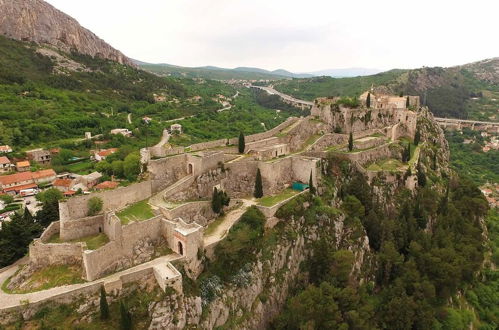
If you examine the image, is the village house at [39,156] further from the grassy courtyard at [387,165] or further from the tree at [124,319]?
the grassy courtyard at [387,165]

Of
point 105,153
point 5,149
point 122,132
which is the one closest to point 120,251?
point 105,153


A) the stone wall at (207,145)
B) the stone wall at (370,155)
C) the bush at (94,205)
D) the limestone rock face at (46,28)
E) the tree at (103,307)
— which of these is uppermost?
the limestone rock face at (46,28)

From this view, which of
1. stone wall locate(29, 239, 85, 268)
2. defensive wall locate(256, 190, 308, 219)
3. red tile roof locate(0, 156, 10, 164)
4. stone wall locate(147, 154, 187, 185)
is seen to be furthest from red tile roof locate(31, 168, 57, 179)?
defensive wall locate(256, 190, 308, 219)

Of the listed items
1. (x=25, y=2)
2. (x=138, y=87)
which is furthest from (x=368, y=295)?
(x=25, y=2)

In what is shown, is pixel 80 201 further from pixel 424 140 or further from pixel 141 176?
pixel 424 140

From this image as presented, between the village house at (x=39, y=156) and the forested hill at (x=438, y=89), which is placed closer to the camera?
the village house at (x=39, y=156)

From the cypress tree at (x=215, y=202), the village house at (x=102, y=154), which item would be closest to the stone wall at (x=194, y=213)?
the cypress tree at (x=215, y=202)
